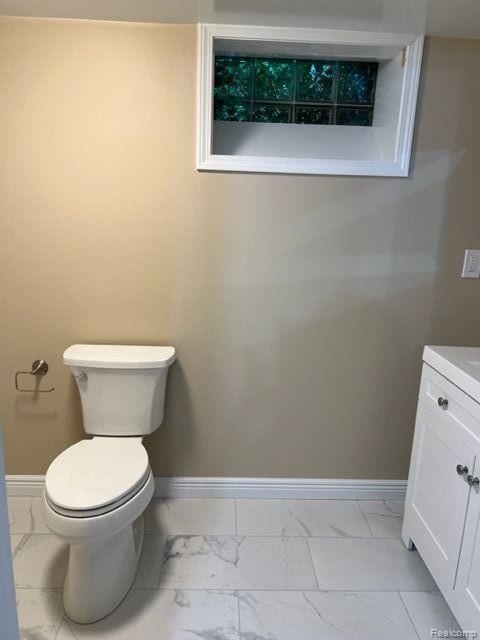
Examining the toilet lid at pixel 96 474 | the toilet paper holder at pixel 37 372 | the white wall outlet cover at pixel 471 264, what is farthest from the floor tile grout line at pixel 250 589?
the white wall outlet cover at pixel 471 264

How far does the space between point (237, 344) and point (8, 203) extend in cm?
113

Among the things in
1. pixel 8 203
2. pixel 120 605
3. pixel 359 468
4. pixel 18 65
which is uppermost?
pixel 18 65

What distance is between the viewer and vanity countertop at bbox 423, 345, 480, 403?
1431 mm

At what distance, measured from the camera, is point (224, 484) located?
7.23 feet

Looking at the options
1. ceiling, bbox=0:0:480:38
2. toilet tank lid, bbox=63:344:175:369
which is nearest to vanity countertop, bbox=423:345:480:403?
toilet tank lid, bbox=63:344:175:369

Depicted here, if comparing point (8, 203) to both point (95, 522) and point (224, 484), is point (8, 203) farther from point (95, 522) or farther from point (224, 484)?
point (224, 484)

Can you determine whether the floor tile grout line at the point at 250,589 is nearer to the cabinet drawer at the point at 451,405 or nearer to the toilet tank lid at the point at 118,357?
the cabinet drawer at the point at 451,405

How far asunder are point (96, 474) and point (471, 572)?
123 centimetres

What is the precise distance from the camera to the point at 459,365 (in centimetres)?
155

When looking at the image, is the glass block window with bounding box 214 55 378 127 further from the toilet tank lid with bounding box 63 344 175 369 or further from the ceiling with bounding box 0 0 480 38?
the toilet tank lid with bounding box 63 344 175 369

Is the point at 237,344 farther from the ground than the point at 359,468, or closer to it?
farther from the ground

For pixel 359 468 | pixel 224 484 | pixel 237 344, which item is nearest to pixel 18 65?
pixel 237 344

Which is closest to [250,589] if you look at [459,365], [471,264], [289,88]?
[459,365]

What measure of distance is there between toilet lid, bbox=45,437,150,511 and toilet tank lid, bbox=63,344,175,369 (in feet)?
1.01
